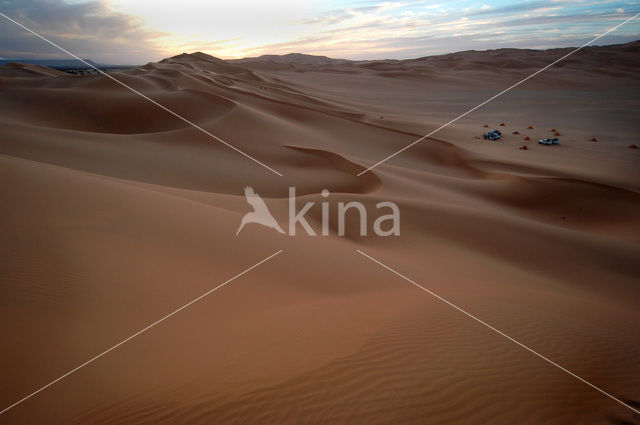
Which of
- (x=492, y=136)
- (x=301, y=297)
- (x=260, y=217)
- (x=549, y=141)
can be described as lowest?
(x=301, y=297)

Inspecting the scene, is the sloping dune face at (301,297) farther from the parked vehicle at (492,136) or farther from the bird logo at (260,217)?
the parked vehicle at (492,136)

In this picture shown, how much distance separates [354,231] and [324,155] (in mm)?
7197

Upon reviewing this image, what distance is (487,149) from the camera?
19.8 metres

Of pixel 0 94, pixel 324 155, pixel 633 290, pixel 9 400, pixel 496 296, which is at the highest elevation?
pixel 0 94

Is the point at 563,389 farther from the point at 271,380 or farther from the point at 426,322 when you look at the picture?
the point at 271,380

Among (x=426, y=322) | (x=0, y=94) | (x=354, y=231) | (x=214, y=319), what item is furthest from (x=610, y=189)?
(x=0, y=94)

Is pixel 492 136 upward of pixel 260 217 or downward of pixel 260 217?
upward

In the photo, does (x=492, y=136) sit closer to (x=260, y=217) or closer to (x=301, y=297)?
(x=260, y=217)

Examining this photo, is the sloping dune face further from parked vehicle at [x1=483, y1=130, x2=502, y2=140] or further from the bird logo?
parked vehicle at [x1=483, y1=130, x2=502, y2=140]

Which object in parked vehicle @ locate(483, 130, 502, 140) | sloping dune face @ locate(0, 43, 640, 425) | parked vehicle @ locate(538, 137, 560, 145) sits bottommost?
sloping dune face @ locate(0, 43, 640, 425)

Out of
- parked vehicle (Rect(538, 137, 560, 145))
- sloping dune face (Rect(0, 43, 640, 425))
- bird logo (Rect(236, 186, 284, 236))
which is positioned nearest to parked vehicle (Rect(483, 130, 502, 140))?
parked vehicle (Rect(538, 137, 560, 145))

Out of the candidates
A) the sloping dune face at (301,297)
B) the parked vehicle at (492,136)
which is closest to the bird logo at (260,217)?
the sloping dune face at (301,297)

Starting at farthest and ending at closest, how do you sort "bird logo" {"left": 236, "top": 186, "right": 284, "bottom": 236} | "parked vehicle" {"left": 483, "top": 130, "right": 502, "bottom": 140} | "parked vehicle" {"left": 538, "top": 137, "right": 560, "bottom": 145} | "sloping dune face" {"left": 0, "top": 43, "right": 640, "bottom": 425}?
"parked vehicle" {"left": 483, "top": 130, "right": 502, "bottom": 140} < "parked vehicle" {"left": 538, "top": 137, "right": 560, "bottom": 145} < "bird logo" {"left": 236, "top": 186, "right": 284, "bottom": 236} < "sloping dune face" {"left": 0, "top": 43, "right": 640, "bottom": 425}

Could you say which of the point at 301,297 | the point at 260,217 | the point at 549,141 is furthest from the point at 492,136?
the point at 301,297
